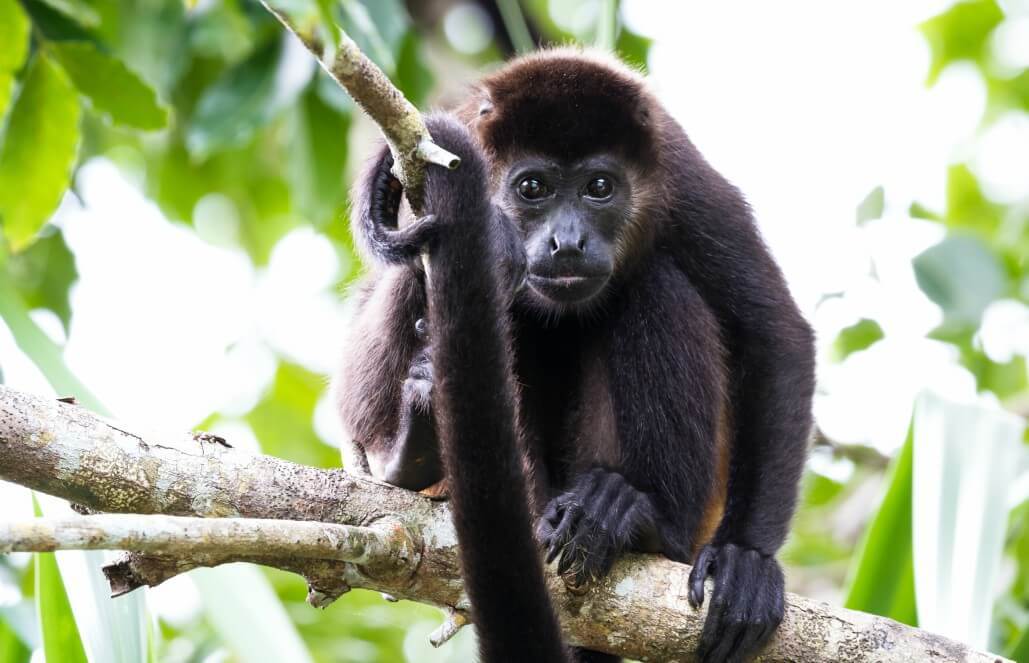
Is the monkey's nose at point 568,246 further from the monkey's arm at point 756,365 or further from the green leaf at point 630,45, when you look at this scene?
the green leaf at point 630,45

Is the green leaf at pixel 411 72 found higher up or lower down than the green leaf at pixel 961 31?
lower down

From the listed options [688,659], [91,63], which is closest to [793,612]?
[688,659]

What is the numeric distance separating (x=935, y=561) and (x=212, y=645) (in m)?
2.45

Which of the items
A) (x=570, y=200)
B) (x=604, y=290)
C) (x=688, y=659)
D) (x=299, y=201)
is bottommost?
(x=688, y=659)

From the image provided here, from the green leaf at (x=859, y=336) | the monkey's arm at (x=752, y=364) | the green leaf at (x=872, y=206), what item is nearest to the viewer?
the monkey's arm at (x=752, y=364)

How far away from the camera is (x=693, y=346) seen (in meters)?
3.29

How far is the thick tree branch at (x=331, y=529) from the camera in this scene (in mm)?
2248

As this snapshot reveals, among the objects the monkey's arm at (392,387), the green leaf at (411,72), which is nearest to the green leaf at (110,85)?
the monkey's arm at (392,387)

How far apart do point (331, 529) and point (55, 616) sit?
2.48 feet

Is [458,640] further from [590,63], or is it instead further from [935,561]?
[590,63]

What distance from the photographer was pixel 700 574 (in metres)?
2.93

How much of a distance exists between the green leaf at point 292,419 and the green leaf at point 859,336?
9.52 ft

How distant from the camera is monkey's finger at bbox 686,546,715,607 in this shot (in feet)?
9.27

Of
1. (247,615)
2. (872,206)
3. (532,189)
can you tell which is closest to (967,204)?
(872,206)
